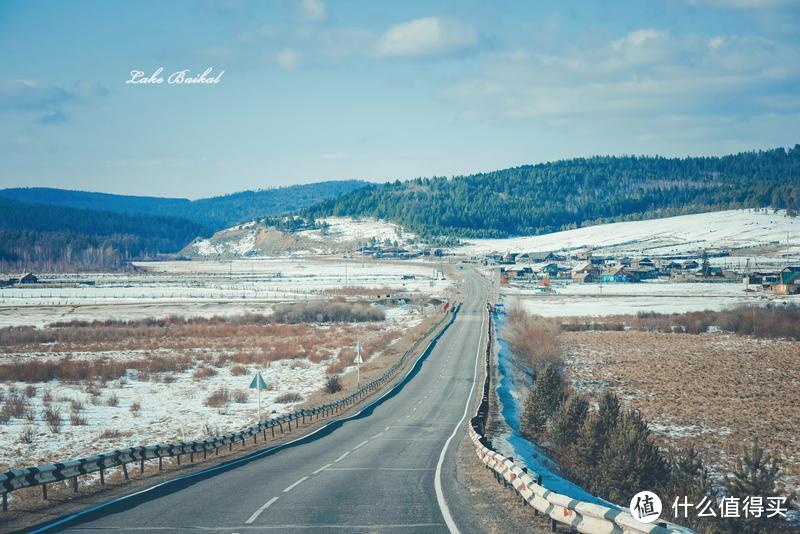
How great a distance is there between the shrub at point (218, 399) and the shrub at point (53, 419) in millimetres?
7267

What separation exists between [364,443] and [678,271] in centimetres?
14466

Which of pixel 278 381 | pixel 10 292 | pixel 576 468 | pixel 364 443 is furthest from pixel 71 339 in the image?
pixel 10 292

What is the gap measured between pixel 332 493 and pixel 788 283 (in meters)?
114

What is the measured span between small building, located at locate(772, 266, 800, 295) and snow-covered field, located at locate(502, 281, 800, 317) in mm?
2864

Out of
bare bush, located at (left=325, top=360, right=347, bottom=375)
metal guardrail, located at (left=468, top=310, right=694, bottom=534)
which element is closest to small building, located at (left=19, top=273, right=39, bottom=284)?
bare bush, located at (left=325, top=360, right=347, bottom=375)

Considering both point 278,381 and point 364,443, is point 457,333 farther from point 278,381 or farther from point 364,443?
point 364,443

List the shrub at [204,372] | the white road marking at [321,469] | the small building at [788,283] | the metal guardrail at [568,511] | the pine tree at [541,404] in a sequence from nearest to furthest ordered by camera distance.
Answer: the metal guardrail at [568,511], the white road marking at [321,469], the pine tree at [541,404], the shrub at [204,372], the small building at [788,283]

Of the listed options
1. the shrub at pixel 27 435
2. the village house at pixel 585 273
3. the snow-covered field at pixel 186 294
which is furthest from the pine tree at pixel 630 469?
the village house at pixel 585 273

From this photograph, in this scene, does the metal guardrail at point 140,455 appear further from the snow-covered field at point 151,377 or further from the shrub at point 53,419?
the shrub at point 53,419

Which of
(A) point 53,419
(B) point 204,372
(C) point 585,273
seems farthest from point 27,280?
(A) point 53,419

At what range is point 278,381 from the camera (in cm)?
4722

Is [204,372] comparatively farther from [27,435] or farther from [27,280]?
[27,280]

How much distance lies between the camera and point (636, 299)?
11050 centimetres

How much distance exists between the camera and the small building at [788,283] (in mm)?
108344
